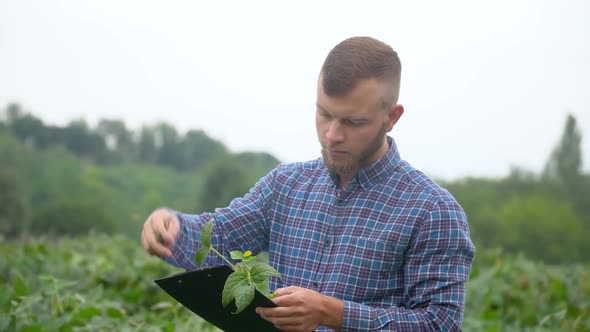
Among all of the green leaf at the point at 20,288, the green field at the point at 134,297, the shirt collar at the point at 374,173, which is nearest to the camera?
the shirt collar at the point at 374,173

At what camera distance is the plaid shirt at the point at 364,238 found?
231cm

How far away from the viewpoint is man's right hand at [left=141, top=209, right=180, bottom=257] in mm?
2375

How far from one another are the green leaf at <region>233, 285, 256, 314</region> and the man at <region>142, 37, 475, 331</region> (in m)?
0.11

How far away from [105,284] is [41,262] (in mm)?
545

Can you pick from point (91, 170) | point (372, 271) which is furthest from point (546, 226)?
point (372, 271)

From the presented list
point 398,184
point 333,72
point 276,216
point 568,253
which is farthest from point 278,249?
point 568,253

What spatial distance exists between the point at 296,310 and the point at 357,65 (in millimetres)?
809

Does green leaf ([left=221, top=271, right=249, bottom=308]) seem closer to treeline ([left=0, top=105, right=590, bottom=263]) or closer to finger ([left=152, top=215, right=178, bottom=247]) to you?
finger ([left=152, top=215, right=178, bottom=247])

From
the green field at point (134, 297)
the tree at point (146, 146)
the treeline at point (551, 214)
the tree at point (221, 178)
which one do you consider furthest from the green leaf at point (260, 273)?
the treeline at point (551, 214)

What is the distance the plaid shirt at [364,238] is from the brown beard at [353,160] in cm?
5

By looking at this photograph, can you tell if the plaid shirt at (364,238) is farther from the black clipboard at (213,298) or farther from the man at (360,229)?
the black clipboard at (213,298)

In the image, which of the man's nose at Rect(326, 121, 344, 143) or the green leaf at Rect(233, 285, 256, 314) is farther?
the man's nose at Rect(326, 121, 344, 143)

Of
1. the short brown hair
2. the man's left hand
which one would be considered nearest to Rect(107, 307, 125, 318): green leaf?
the man's left hand

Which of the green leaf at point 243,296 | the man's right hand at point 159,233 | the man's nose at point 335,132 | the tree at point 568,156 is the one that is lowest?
the tree at point 568,156
